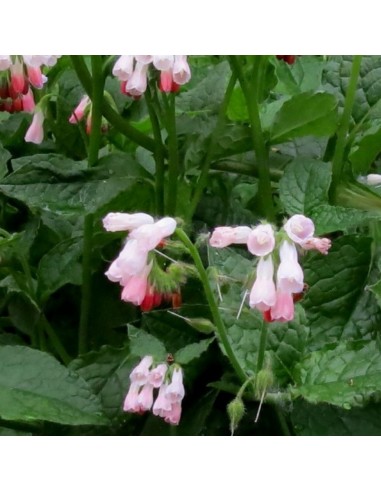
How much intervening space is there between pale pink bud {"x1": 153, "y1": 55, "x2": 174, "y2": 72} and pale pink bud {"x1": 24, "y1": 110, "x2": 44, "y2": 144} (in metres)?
0.30

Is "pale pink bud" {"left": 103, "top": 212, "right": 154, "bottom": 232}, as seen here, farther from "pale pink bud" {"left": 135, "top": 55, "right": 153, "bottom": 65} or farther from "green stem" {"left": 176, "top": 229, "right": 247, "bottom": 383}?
"pale pink bud" {"left": 135, "top": 55, "right": 153, "bottom": 65}

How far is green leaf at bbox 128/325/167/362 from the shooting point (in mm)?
935

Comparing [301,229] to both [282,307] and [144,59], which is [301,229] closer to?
[282,307]

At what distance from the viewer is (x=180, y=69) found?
97 cm

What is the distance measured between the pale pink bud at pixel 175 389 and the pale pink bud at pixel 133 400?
33mm

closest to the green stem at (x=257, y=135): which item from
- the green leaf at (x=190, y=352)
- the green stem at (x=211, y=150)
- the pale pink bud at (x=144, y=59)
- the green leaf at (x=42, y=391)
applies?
the green stem at (x=211, y=150)

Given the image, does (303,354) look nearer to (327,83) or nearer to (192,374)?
(192,374)

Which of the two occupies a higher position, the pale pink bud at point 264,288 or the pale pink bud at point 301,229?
the pale pink bud at point 301,229

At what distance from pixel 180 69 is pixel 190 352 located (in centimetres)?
31

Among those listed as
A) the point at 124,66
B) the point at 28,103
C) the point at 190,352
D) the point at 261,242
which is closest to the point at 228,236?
the point at 261,242

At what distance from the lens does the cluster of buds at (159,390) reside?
91 cm

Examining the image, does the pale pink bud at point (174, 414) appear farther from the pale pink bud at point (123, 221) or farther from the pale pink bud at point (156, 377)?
the pale pink bud at point (123, 221)

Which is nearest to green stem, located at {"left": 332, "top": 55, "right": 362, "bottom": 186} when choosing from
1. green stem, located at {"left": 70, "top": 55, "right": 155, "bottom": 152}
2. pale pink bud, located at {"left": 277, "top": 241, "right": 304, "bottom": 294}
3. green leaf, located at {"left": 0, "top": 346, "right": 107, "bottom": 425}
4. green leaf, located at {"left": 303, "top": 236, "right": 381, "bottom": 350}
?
green leaf, located at {"left": 303, "top": 236, "right": 381, "bottom": 350}

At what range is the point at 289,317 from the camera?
803 millimetres
